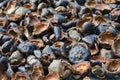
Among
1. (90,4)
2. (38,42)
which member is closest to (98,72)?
(38,42)

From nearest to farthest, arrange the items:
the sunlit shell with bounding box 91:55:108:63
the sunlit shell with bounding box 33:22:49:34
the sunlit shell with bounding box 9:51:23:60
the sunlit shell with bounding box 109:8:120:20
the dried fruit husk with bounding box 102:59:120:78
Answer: the dried fruit husk with bounding box 102:59:120:78 → the sunlit shell with bounding box 91:55:108:63 → the sunlit shell with bounding box 9:51:23:60 → the sunlit shell with bounding box 33:22:49:34 → the sunlit shell with bounding box 109:8:120:20

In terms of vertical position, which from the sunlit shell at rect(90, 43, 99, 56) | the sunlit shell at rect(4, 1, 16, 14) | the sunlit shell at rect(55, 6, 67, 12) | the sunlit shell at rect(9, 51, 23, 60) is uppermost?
the sunlit shell at rect(4, 1, 16, 14)

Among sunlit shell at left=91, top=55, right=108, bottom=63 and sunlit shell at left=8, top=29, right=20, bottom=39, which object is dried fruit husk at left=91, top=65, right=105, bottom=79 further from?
sunlit shell at left=8, top=29, right=20, bottom=39

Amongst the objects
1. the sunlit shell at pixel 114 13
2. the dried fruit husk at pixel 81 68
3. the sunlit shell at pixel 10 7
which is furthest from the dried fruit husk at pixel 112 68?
the sunlit shell at pixel 10 7

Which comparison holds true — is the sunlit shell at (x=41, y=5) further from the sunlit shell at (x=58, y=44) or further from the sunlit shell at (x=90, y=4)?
the sunlit shell at (x=58, y=44)

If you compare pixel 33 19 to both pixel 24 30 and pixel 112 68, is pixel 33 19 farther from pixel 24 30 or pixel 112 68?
pixel 112 68

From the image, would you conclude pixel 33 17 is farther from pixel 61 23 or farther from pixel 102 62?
pixel 102 62

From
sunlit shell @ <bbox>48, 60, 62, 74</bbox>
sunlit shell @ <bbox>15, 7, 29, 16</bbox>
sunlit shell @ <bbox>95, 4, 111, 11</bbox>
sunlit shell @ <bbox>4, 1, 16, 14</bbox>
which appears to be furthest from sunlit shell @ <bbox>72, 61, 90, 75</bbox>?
sunlit shell @ <bbox>4, 1, 16, 14</bbox>
